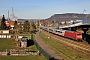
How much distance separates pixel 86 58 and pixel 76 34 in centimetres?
2821

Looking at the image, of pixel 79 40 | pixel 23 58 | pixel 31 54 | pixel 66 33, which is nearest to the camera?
pixel 23 58

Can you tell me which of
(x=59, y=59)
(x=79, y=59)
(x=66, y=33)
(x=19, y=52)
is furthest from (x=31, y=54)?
(x=66, y=33)

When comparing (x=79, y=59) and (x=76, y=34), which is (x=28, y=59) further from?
(x=76, y=34)

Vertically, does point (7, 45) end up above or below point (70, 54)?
below

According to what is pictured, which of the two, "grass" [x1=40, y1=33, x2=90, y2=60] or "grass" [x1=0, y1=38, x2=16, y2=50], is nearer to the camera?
"grass" [x1=40, y1=33, x2=90, y2=60]

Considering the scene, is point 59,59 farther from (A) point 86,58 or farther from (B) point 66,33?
(B) point 66,33

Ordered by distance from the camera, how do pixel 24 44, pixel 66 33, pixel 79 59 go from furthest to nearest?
pixel 66 33
pixel 24 44
pixel 79 59

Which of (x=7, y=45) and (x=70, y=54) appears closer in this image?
(x=70, y=54)

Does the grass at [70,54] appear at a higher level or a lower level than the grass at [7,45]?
higher

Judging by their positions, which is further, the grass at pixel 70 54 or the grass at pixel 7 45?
the grass at pixel 7 45

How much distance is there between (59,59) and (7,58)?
32.2ft

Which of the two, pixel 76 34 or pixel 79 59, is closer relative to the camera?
pixel 79 59

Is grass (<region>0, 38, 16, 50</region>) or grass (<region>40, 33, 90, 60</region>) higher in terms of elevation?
grass (<region>40, 33, 90, 60</region>)

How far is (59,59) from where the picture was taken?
3709cm
